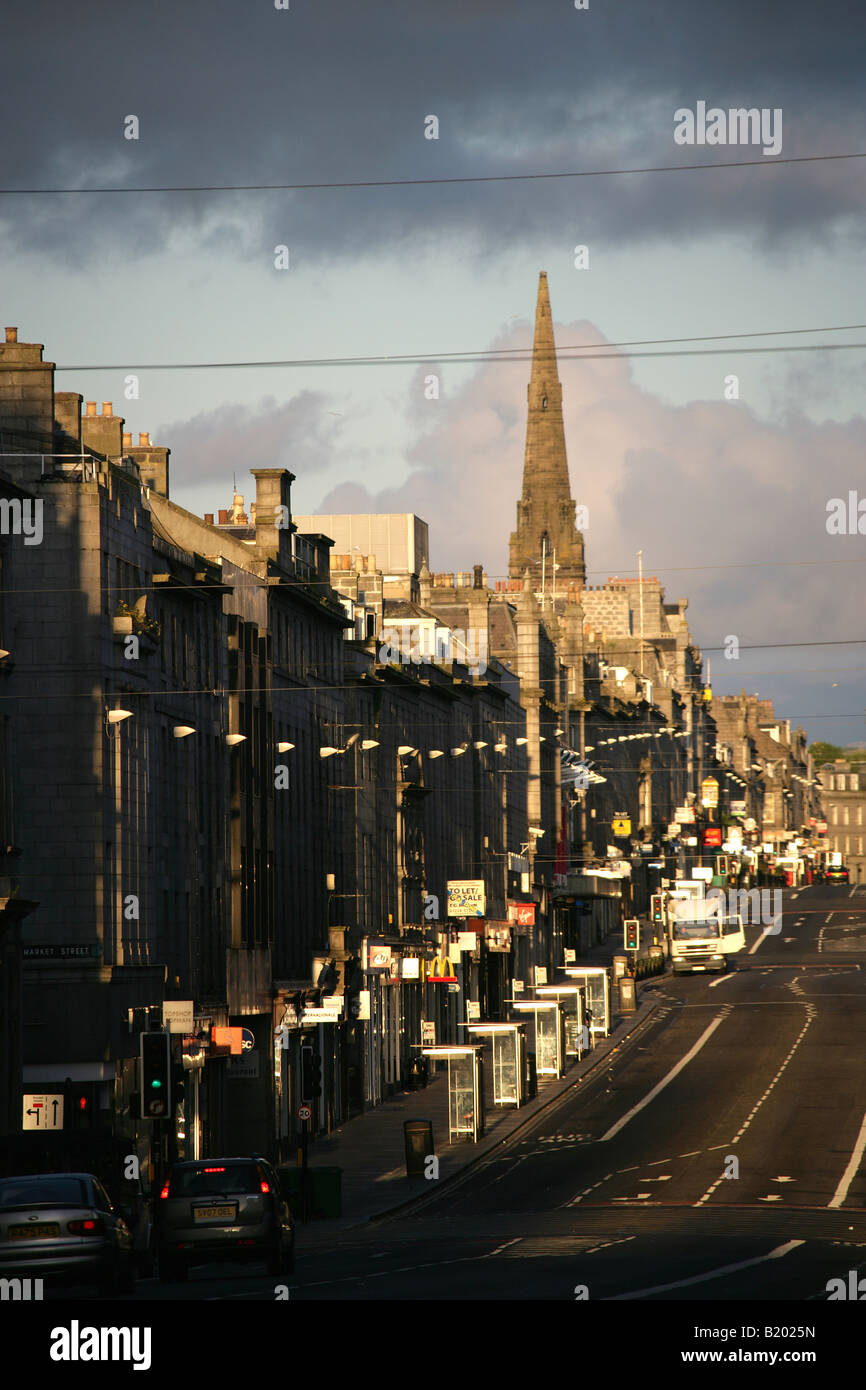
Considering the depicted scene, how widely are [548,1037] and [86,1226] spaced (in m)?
44.9

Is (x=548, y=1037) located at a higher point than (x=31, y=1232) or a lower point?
lower

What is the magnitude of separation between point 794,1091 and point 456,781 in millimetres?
28966

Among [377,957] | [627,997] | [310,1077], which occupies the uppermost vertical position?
[377,957]

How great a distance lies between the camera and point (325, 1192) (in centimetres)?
4066

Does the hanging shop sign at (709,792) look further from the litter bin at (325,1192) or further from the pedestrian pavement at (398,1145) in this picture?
the litter bin at (325,1192)

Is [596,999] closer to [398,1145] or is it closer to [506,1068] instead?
[506,1068]

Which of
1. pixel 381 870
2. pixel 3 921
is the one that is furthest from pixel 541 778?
pixel 3 921

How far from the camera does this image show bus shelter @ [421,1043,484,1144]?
54.1 m

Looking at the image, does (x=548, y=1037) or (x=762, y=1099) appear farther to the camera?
(x=548, y=1037)

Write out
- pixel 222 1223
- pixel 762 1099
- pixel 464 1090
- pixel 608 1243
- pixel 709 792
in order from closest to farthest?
pixel 222 1223 < pixel 608 1243 < pixel 464 1090 < pixel 762 1099 < pixel 709 792

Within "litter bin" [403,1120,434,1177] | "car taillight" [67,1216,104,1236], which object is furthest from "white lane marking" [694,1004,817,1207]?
"car taillight" [67,1216,104,1236]

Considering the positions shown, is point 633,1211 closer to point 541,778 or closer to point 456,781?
point 456,781

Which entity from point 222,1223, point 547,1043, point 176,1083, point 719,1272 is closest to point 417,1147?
point 176,1083
